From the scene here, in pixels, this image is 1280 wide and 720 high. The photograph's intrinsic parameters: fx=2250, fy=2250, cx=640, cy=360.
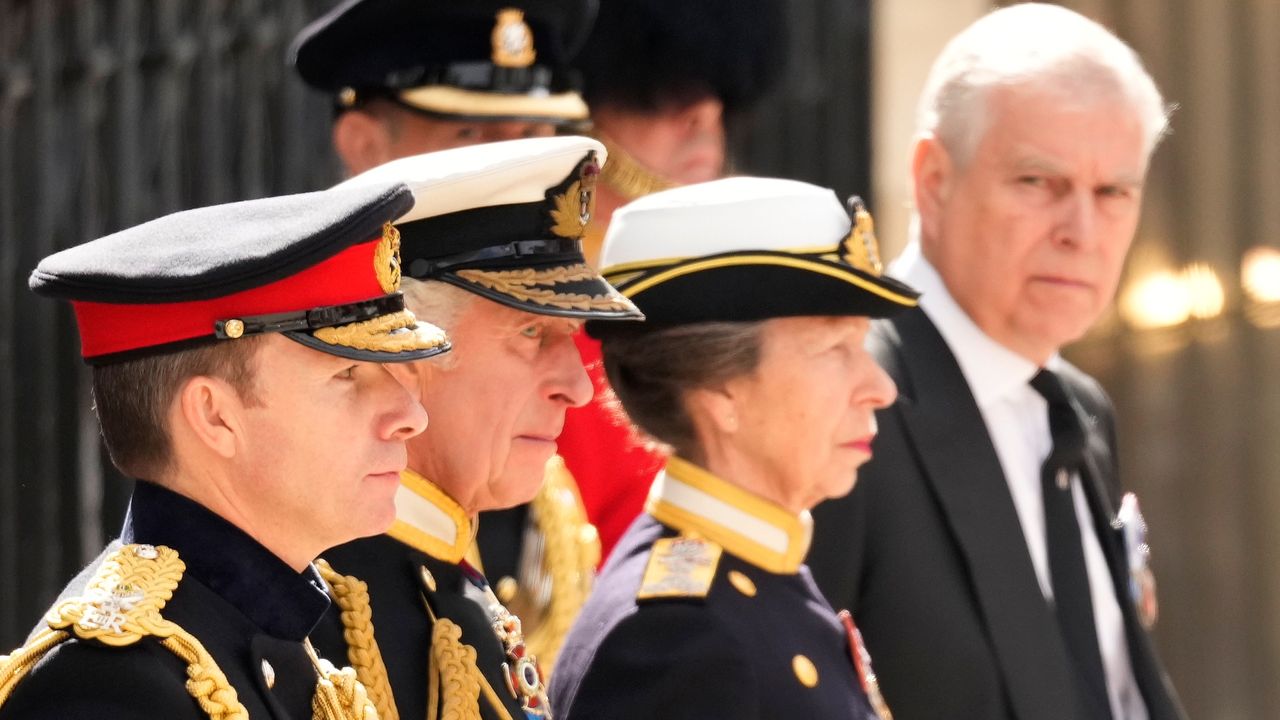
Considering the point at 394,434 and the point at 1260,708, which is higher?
the point at 394,434

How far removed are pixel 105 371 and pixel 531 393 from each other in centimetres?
84

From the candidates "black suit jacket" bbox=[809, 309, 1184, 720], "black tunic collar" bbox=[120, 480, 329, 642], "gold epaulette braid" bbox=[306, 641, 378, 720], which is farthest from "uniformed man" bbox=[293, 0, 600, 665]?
"black tunic collar" bbox=[120, 480, 329, 642]

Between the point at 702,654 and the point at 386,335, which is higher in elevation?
the point at 386,335

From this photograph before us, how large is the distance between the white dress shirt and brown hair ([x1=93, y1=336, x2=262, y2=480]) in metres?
2.02

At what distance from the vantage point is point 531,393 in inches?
133

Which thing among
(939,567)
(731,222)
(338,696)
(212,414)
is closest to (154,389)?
(212,414)

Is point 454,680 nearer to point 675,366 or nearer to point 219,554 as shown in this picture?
point 219,554

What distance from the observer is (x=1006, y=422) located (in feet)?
14.6

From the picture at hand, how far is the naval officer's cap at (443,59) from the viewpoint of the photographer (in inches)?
178

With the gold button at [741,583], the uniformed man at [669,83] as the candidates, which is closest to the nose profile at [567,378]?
the gold button at [741,583]

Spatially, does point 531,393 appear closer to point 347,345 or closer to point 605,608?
point 605,608

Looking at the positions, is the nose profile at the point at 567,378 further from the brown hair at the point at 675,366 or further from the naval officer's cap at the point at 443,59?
the naval officer's cap at the point at 443,59

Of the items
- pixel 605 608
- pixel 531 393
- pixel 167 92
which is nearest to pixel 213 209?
pixel 531 393

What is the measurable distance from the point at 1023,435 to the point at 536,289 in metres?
1.50
